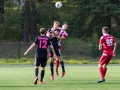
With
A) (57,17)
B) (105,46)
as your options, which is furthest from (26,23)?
(105,46)

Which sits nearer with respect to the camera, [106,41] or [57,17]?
[106,41]

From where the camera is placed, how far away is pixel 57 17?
184ft

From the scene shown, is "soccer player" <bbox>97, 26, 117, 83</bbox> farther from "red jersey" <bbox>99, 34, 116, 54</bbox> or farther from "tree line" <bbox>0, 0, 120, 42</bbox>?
"tree line" <bbox>0, 0, 120, 42</bbox>

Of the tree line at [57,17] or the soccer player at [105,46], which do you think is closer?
the soccer player at [105,46]

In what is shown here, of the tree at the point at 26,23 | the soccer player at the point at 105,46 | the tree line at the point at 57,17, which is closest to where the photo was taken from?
the soccer player at the point at 105,46

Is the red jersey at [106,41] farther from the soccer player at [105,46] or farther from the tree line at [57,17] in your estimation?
the tree line at [57,17]

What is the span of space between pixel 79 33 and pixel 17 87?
36.7 metres

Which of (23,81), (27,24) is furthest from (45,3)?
(23,81)

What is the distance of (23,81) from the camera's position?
17.3 metres

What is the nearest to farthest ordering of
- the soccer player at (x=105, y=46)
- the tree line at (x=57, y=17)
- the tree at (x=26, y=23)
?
1. the soccer player at (x=105, y=46)
2. the tree line at (x=57, y=17)
3. the tree at (x=26, y=23)

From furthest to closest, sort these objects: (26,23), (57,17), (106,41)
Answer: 1. (57,17)
2. (26,23)
3. (106,41)

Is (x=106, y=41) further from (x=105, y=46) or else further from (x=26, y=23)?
(x=26, y=23)

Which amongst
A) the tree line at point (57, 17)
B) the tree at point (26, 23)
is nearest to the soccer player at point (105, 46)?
the tree line at point (57, 17)

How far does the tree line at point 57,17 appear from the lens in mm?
47062
